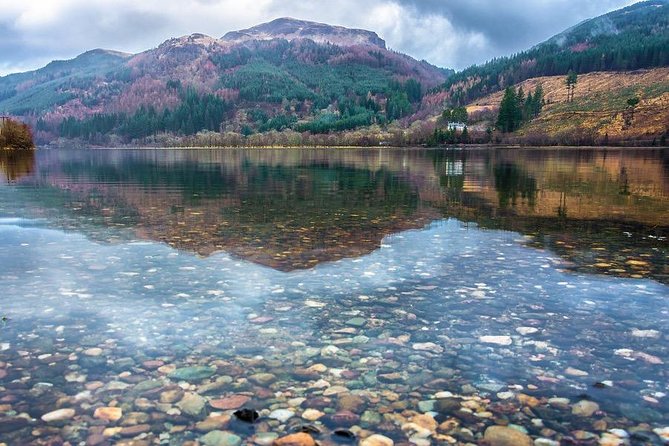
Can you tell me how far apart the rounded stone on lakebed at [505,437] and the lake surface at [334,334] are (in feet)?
0.30

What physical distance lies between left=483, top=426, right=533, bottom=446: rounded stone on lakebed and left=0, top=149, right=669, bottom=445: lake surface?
93 mm

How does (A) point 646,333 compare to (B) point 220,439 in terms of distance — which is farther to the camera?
(A) point 646,333

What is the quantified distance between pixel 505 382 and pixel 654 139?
196905mm

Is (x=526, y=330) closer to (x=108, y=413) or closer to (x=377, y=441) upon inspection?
(x=377, y=441)

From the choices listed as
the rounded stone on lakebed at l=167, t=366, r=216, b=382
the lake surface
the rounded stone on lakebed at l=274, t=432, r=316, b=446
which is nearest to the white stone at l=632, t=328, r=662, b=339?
the lake surface

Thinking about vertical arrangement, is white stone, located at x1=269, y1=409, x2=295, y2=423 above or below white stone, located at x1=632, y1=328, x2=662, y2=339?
below

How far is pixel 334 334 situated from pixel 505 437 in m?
3.48

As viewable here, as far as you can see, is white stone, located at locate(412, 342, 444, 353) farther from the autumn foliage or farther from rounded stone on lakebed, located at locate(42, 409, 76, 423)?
the autumn foliage

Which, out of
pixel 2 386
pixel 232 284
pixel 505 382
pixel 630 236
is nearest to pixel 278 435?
pixel 505 382

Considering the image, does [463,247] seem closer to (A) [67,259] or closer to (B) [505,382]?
(B) [505,382]

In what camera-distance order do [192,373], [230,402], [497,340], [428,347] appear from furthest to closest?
[497,340]
[428,347]
[192,373]
[230,402]

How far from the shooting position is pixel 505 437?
563 cm

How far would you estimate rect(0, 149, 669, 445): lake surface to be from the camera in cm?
596

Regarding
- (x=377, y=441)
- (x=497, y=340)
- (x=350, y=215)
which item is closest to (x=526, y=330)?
(x=497, y=340)
